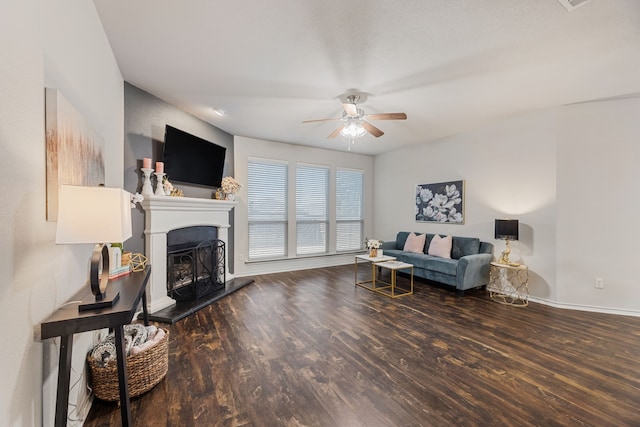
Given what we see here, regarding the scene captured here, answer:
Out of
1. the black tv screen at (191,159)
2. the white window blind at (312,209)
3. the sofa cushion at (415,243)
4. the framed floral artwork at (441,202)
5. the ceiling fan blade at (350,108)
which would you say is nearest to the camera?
the ceiling fan blade at (350,108)

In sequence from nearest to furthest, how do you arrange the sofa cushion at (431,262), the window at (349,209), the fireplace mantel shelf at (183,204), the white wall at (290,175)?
the fireplace mantel shelf at (183,204), the sofa cushion at (431,262), the white wall at (290,175), the window at (349,209)

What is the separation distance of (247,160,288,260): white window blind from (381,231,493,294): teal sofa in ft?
8.06

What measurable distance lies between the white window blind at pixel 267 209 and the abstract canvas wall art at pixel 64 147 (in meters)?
3.40

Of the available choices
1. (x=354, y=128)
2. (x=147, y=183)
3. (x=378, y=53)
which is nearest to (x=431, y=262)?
(x=354, y=128)

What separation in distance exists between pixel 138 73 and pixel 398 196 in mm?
5135

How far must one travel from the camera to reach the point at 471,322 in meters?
3.14

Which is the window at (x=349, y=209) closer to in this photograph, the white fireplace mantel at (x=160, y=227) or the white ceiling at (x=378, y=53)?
the white ceiling at (x=378, y=53)

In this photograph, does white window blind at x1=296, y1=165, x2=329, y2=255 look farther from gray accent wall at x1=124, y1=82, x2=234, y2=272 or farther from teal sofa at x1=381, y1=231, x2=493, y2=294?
gray accent wall at x1=124, y1=82, x2=234, y2=272

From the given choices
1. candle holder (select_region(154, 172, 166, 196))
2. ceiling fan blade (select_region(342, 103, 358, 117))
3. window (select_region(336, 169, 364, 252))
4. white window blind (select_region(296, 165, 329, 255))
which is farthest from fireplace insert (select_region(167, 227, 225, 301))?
A: window (select_region(336, 169, 364, 252))

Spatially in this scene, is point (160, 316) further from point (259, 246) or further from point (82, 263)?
point (259, 246)

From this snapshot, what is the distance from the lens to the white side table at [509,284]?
385 cm

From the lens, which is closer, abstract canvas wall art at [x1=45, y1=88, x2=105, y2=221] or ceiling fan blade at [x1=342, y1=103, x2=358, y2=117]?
abstract canvas wall art at [x1=45, y1=88, x2=105, y2=221]

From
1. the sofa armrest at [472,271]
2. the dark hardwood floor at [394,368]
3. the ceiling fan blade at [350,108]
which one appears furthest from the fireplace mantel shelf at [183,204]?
the sofa armrest at [472,271]

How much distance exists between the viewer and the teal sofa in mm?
4055
